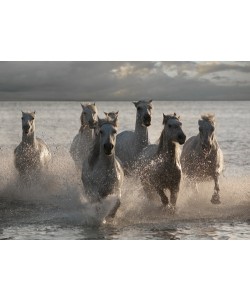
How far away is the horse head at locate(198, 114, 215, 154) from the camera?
383 inches

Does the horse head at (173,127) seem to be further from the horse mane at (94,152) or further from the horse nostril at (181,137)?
the horse mane at (94,152)

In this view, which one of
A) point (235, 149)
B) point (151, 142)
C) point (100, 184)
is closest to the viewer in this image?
point (100, 184)

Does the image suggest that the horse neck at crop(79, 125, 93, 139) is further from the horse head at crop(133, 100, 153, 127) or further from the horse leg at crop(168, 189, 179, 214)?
the horse leg at crop(168, 189, 179, 214)

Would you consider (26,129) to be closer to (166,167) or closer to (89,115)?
(89,115)

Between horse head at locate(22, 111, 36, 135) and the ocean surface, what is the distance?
0.08 m

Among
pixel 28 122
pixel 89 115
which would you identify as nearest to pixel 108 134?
pixel 89 115

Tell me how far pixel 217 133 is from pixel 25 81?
262cm

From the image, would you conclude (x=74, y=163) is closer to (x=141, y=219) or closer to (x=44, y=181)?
(x=44, y=181)

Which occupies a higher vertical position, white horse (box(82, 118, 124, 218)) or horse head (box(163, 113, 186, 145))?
horse head (box(163, 113, 186, 145))

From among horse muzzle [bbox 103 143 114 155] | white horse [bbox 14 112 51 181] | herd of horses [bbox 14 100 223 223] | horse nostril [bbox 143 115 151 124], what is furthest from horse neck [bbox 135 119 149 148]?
horse muzzle [bbox 103 143 114 155]

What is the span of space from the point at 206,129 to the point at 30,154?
9.19 ft
